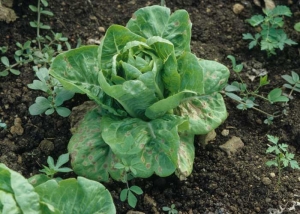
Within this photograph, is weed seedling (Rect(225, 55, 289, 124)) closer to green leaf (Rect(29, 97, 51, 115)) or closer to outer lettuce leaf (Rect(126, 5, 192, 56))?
outer lettuce leaf (Rect(126, 5, 192, 56))

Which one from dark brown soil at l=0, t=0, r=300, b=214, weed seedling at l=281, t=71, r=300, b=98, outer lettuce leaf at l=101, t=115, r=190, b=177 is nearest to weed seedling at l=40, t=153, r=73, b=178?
outer lettuce leaf at l=101, t=115, r=190, b=177

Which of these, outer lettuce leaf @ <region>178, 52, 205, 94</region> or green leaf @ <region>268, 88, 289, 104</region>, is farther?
green leaf @ <region>268, 88, 289, 104</region>

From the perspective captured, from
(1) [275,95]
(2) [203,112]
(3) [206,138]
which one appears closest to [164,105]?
(2) [203,112]

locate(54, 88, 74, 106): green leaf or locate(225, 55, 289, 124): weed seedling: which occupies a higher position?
locate(54, 88, 74, 106): green leaf

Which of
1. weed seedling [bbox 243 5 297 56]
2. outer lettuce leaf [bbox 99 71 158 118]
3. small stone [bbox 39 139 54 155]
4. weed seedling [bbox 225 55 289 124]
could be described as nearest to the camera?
outer lettuce leaf [bbox 99 71 158 118]

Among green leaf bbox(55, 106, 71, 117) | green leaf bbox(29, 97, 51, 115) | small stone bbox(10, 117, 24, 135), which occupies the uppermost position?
green leaf bbox(29, 97, 51, 115)

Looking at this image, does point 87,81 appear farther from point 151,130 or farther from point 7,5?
point 7,5

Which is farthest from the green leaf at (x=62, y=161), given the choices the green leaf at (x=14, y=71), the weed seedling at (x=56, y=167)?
the green leaf at (x=14, y=71)
